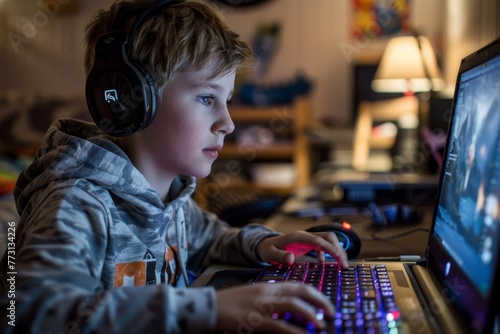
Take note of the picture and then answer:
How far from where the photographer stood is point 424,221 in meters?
1.24

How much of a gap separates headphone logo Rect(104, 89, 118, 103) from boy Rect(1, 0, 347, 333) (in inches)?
2.4

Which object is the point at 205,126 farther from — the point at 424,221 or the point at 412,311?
the point at 424,221

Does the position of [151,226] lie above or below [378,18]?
below

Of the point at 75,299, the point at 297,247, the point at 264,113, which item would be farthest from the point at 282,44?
the point at 75,299

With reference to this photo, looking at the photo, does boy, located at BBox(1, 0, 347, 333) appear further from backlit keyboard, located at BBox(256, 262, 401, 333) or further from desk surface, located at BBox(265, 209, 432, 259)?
desk surface, located at BBox(265, 209, 432, 259)

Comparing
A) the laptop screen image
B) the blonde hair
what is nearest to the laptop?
the laptop screen image

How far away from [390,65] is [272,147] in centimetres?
146

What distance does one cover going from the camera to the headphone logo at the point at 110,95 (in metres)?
0.70

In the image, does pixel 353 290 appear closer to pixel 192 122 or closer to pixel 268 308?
pixel 268 308

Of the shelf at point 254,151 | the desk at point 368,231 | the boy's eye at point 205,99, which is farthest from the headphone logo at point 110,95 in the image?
the shelf at point 254,151

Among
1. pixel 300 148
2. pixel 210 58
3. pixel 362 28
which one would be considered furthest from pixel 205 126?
pixel 362 28

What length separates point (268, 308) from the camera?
0.52 meters

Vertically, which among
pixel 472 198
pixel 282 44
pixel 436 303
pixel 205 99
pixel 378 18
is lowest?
pixel 436 303

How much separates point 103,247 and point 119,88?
20cm
